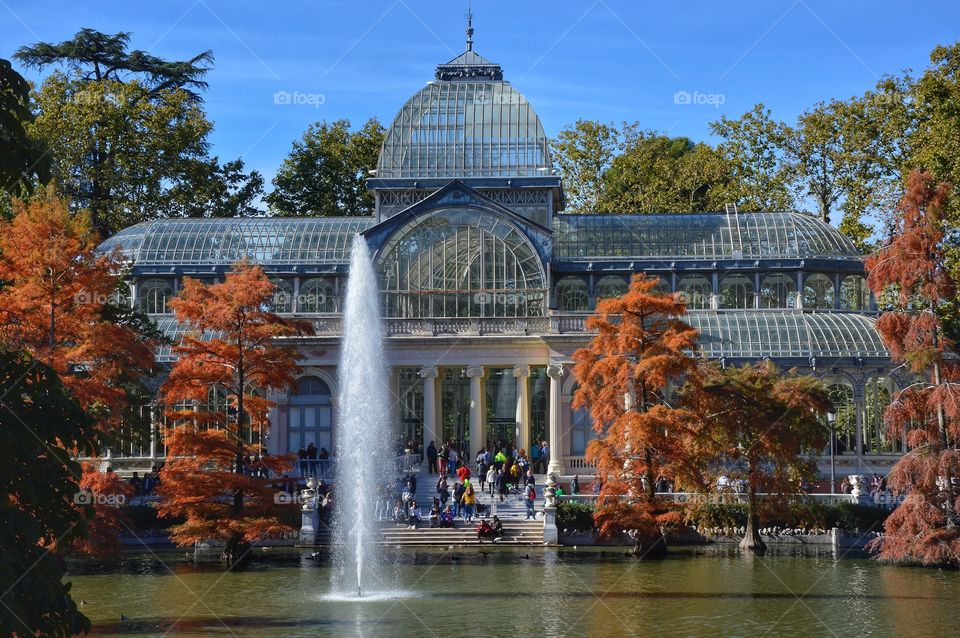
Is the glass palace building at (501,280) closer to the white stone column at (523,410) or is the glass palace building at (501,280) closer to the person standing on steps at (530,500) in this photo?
the white stone column at (523,410)

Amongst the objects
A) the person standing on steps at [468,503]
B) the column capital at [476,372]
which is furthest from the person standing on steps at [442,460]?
the column capital at [476,372]

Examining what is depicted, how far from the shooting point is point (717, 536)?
1870 inches

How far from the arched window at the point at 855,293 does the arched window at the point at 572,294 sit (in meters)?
12.4

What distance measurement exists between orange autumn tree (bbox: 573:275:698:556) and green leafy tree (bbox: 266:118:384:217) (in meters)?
41.4

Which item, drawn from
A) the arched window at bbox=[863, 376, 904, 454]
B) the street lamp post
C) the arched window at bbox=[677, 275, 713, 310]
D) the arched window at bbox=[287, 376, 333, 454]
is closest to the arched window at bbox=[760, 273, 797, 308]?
the arched window at bbox=[677, 275, 713, 310]

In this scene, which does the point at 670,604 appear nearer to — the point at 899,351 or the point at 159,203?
the point at 899,351

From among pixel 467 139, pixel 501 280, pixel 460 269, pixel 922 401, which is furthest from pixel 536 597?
pixel 467 139

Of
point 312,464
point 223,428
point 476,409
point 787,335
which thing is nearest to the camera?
point 223,428

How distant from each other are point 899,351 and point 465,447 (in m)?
24.5

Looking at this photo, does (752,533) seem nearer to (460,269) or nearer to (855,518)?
(855,518)

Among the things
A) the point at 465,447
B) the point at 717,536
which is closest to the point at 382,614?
the point at 717,536

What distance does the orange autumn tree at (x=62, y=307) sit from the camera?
39.7m

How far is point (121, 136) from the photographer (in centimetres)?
7688

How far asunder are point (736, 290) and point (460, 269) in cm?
1324
